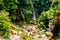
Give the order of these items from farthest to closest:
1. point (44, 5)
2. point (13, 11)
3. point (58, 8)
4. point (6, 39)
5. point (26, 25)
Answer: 1. point (44, 5)
2. point (26, 25)
3. point (13, 11)
4. point (6, 39)
5. point (58, 8)

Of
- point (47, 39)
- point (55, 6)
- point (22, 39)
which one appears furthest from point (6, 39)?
point (55, 6)

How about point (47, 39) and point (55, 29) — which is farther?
point (47, 39)

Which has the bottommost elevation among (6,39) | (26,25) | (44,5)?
(6,39)

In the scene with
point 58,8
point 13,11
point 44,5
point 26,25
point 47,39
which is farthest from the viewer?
point 44,5

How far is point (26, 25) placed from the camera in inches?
1232

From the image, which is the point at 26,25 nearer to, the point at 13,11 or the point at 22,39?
the point at 13,11

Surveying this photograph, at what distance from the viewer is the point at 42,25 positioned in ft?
93.7

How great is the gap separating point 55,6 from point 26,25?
13.5m

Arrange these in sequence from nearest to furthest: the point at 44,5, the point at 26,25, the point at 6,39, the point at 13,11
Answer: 1. the point at 6,39
2. the point at 13,11
3. the point at 26,25
4. the point at 44,5

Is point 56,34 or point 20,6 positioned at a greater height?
point 20,6

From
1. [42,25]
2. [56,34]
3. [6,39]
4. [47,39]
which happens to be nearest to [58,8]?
[56,34]

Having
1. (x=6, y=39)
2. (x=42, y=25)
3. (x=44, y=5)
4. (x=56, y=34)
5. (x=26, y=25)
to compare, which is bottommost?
(x=56, y=34)

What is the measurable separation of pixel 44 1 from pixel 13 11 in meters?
12.8

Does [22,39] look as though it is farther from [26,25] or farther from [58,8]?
[26,25]
